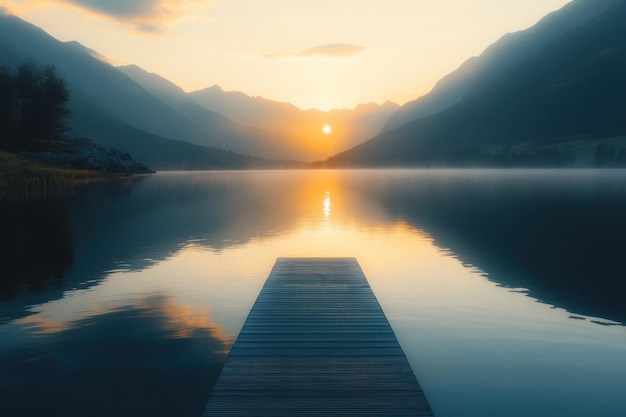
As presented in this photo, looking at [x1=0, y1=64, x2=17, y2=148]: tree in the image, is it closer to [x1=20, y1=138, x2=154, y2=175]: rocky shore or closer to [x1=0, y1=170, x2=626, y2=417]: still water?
[x1=20, y1=138, x2=154, y2=175]: rocky shore

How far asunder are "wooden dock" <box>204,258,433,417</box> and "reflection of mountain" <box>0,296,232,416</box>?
2124 mm

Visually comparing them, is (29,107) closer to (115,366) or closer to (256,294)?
(256,294)

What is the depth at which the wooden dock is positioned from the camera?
12.9 meters

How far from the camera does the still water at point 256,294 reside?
54.0 ft

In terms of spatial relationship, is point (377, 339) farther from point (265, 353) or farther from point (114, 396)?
point (114, 396)

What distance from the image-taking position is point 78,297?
27500 mm

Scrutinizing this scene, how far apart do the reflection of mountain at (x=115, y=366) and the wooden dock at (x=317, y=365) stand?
2.12 meters

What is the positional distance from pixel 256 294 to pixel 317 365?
14.0 metres

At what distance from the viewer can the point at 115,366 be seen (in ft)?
60.0

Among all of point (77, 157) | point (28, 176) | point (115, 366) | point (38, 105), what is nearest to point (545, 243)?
point (115, 366)

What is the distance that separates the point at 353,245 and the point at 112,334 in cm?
2962

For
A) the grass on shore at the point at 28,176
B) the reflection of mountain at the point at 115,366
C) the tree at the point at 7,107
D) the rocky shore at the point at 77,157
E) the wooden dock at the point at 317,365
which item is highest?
the tree at the point at 7,107

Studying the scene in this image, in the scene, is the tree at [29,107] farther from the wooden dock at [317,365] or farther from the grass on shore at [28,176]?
the wooden dock at [317,365]

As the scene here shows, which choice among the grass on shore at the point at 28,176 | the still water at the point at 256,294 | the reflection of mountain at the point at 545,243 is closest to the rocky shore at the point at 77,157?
the grass on shore at the point at 28,176
